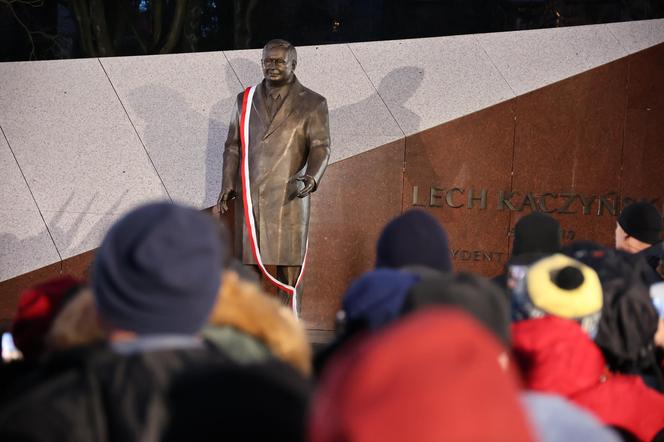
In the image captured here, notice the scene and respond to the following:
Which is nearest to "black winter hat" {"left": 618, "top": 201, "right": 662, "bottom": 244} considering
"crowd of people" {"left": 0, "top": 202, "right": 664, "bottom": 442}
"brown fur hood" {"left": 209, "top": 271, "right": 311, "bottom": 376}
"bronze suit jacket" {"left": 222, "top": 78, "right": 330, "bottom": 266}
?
"crowd of people" {"left": 0, "top": 202, "right": 664, "bottom": 442}

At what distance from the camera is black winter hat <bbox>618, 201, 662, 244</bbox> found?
159 inches

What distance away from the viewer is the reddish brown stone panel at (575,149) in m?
6.95

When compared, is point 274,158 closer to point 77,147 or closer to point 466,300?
point 77,147

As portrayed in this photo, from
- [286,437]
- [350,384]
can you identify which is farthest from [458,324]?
[286,437]

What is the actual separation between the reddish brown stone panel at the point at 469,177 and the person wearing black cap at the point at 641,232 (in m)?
2.84

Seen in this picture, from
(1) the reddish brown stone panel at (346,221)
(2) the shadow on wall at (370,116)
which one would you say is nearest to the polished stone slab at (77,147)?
(2) the shadow on wall at (370,116)

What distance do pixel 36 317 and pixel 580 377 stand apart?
1.50m

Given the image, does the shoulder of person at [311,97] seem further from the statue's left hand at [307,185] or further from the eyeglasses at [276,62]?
the statue's left hand at [307,185]

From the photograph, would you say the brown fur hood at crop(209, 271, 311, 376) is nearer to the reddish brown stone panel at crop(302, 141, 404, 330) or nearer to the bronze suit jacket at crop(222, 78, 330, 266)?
the bronze suit jacket at crop(222, 78, 330, 266)

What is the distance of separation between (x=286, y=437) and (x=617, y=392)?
1550 mm

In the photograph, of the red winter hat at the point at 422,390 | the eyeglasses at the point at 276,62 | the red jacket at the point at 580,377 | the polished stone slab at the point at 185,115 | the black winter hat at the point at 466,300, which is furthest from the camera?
the polished stone slab at the point at 185,115

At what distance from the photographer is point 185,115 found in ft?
23.5

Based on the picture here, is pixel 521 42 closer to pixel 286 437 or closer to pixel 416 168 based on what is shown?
pixel 416 168

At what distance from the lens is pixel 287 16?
25.7ft
